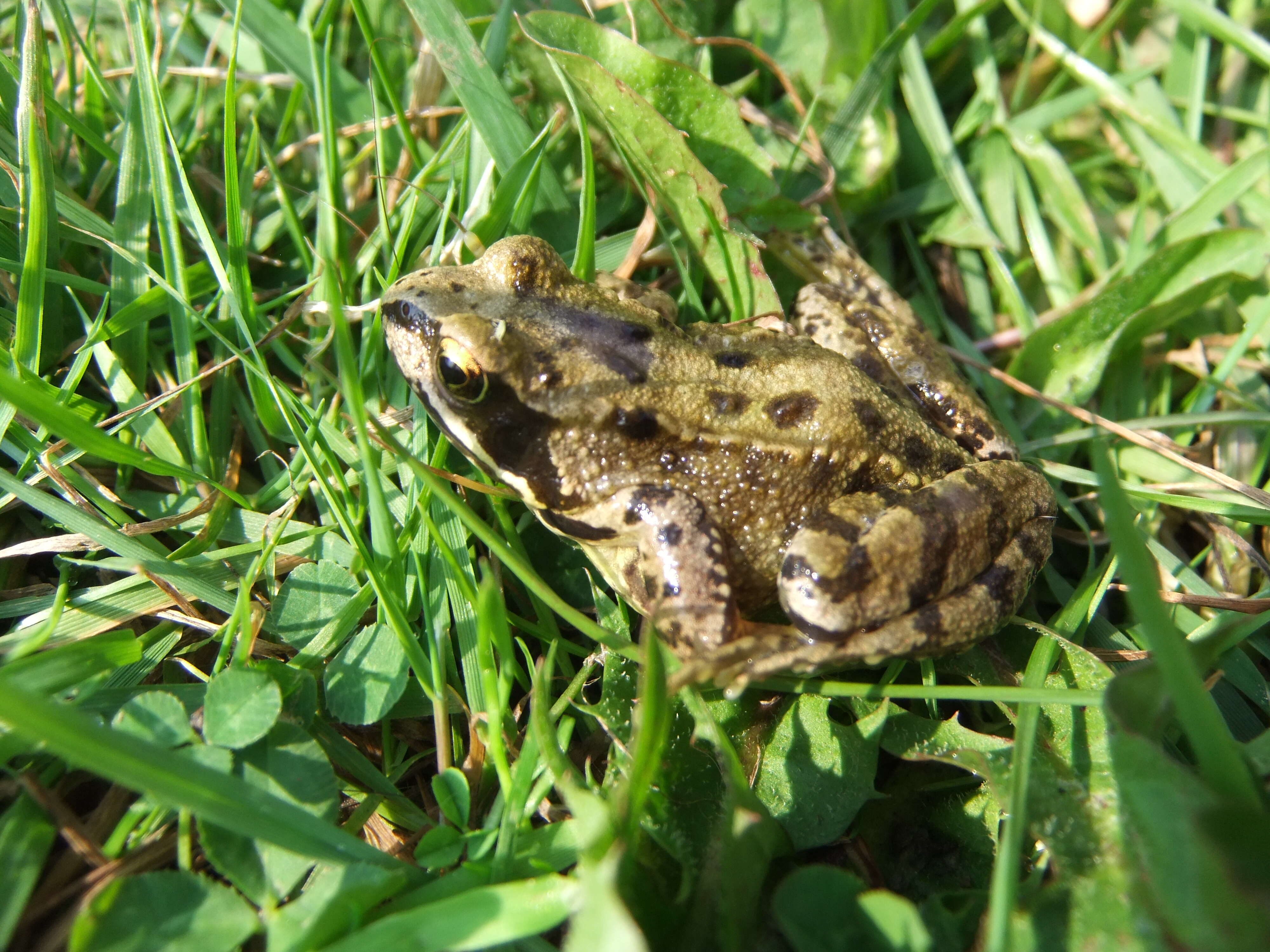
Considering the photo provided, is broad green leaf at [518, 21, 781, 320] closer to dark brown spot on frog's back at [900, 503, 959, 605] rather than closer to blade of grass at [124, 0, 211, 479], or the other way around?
dark brown spot on frog's back at [900, 503, 959, 605]

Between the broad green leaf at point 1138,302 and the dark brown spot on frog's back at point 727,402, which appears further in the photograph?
the broad green leaf at point 1138,302

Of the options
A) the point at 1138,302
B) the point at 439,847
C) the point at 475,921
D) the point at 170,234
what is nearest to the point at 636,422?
the point at 439,847

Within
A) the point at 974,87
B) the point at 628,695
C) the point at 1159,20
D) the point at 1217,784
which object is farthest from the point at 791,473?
the point at 1159,20

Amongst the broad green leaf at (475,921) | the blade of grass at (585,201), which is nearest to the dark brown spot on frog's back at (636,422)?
the blade of grass at (585,201)

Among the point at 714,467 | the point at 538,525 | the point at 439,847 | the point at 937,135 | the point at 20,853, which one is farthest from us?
the point at 937,135

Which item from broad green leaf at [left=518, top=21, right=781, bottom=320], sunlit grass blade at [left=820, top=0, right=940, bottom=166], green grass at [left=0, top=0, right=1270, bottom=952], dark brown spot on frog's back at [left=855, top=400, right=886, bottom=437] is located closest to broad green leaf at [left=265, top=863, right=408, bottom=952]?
green grass at [left=0, top=0, right=1270, bottom=952]

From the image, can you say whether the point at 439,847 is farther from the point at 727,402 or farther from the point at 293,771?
the point at 727,402

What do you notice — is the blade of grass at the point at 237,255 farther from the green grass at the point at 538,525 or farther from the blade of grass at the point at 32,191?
the blade of grass at the point at 32,191
